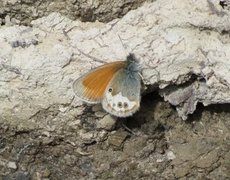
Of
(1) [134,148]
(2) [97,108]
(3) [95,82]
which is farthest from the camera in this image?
(1) [134,148]

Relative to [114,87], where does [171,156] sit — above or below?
below

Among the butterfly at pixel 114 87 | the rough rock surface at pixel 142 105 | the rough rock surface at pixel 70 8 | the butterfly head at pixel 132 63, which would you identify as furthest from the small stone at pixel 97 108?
the rough rock surface at pixel 70 8

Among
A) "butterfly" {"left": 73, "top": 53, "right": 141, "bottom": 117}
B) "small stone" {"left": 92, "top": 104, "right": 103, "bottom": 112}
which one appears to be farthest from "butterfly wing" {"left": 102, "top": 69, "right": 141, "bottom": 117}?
"small stone" {"left": 92, "top": 104, "right": 103, "bottom": 112}

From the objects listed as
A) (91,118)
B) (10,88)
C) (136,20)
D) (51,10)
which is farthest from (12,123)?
(136,20)

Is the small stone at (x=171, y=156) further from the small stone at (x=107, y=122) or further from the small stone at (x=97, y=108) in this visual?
the small stone at (x=97, y=108)

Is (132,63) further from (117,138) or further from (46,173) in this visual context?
(46,173)

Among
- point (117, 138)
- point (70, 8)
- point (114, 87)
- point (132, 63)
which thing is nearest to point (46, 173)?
point (117, 138)

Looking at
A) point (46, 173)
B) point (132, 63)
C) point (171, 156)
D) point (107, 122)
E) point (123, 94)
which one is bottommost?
point (46, 173)

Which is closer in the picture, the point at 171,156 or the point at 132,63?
the point at 132,63
